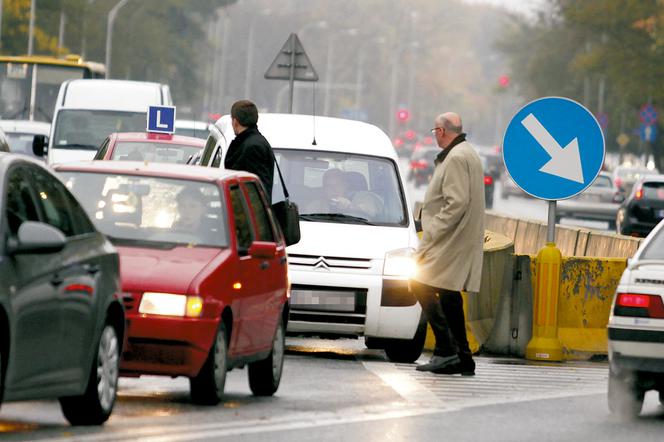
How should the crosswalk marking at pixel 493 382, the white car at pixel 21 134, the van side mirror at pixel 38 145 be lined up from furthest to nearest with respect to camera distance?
the white car at pixel 21 134 → the van side mirror at pixel 38 145 → the crosswalk marking at pixel 493 382

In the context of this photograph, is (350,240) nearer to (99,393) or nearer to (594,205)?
(99,393)

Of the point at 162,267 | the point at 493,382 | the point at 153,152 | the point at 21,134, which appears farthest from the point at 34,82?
the point at 162,267

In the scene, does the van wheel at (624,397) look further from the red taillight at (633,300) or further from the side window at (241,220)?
the side window at (241,220)

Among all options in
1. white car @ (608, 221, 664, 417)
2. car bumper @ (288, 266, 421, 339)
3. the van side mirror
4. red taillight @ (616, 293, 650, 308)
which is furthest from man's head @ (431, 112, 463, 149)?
the van side mirror

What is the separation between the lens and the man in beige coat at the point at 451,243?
13477mm

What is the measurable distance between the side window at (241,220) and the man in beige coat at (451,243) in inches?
81.1

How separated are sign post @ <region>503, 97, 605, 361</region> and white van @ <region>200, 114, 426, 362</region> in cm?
97

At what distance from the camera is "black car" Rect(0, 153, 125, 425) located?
28.2ft

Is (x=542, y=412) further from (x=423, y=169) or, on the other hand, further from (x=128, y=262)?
(x=423, y=169)

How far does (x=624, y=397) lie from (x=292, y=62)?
46.7ft

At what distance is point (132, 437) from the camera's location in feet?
30.7

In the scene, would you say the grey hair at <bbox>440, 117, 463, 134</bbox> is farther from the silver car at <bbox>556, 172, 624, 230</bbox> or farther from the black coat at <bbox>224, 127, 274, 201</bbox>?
the silver car at <bbox>556, 172, 624, 230</bbox>

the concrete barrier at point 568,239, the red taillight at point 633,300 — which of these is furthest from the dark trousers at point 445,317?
the concrete barrier at point 568,239

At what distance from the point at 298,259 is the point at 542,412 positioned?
138 inches
